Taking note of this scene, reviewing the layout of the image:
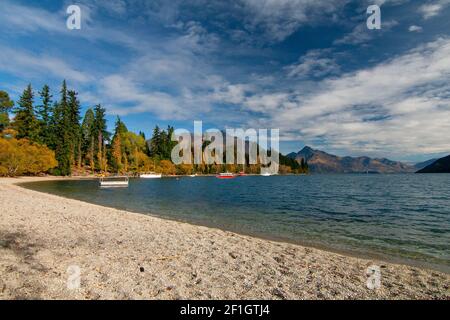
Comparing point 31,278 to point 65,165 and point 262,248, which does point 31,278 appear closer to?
point 262,248

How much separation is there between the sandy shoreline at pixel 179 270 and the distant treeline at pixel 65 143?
66.3 meters

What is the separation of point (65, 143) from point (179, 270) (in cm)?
9310

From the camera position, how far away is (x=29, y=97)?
76.3 metres

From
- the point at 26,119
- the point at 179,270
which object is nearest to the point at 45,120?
the point at 26,119

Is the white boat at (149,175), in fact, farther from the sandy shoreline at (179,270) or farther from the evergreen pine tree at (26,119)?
the sandy shoreline at (179,270)

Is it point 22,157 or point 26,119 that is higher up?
point 26,119

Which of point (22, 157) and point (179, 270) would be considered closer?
point (179, 270)

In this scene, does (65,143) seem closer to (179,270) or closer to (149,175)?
(149,175)

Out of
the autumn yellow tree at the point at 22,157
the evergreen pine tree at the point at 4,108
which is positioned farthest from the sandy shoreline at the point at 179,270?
the evergreen pine tree at the point at 4,108

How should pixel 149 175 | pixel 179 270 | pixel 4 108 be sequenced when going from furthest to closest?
pixel 149 175 < pixel 4 108 < pixel 179 270

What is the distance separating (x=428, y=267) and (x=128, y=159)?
12173 centimetres

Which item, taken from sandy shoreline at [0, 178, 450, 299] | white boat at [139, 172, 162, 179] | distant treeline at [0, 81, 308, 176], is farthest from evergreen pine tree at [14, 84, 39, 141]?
sandy shoreline at [0, 178, 450, 299]

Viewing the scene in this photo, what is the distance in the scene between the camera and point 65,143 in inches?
3332
